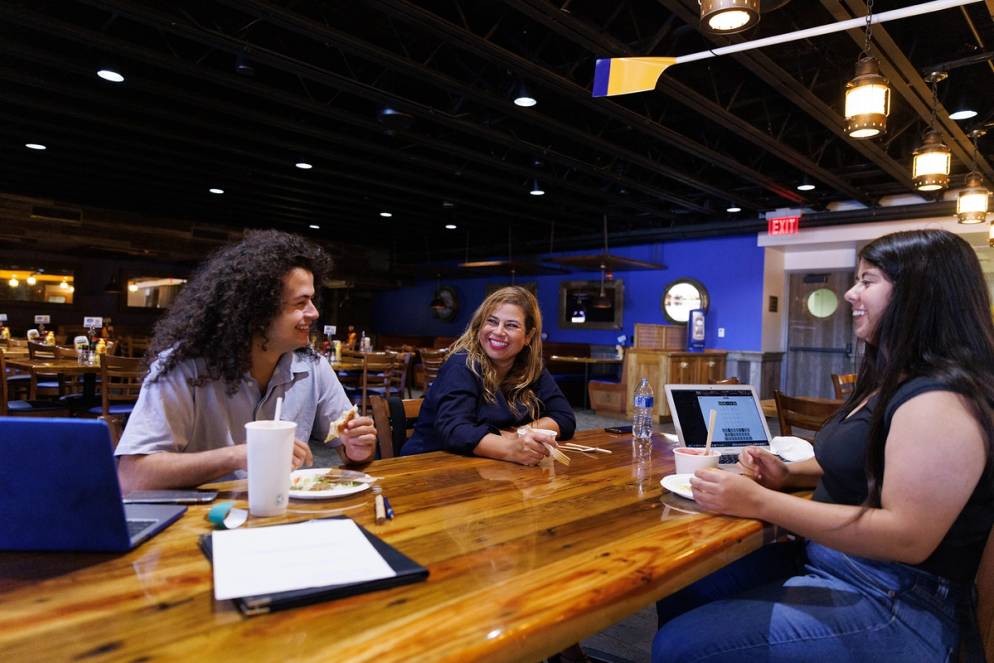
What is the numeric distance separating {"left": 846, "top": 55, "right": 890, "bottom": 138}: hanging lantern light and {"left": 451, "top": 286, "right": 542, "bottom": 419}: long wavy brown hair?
7.55ft

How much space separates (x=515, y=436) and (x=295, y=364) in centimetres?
74

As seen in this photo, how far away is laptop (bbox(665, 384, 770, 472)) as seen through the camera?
1888 mm

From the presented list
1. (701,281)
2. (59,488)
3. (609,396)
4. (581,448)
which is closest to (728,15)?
(581,448)

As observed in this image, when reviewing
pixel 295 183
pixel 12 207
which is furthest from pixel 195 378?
pixel 12 207

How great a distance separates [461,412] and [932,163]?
13.6ft

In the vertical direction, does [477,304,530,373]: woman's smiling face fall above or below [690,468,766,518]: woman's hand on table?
above

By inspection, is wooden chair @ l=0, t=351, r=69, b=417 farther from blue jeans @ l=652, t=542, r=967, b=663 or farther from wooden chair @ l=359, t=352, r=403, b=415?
blue jeans @ l=652, t=542, r=967, b=663

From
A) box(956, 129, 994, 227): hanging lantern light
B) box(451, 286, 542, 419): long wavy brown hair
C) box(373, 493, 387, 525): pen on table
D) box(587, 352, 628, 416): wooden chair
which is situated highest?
box(956, 129, 994, 227): hanging lantern light

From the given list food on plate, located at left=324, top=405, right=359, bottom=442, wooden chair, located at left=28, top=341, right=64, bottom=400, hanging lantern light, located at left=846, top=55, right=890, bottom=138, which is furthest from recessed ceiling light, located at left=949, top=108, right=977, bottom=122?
wooden chair, located at left=28, top=341, right=64, bottom=400

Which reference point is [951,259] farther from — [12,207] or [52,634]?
[12,207]

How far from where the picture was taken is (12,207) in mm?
10250

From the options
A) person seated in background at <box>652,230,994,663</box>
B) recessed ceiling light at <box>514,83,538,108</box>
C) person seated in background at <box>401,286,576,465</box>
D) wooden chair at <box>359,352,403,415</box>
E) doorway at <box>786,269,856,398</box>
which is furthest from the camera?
doorway at <box>786,269,856,398</box>

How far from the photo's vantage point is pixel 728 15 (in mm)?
2424

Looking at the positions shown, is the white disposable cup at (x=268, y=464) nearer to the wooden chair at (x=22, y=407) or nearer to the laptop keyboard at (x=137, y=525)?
the laptop keyboard at (x=137, y=525)
